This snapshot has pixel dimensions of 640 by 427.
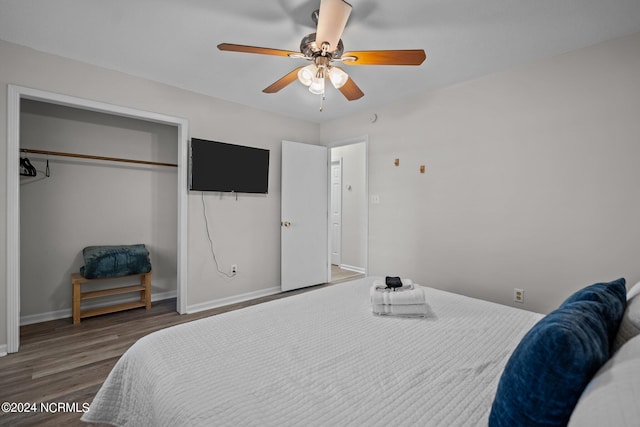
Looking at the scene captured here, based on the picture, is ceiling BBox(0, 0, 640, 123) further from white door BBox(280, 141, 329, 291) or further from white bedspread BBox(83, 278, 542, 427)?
white bedspread BBox(83, 278, 542, 427)

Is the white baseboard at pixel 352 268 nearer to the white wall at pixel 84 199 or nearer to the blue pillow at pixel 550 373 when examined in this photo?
the white wall at pixel 84 199

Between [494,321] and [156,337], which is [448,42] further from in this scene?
[156,337]

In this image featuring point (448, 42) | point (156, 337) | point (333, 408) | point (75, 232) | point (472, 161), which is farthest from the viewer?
point (75, 232)

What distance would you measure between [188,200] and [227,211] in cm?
47

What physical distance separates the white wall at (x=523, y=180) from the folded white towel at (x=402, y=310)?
4.89ft

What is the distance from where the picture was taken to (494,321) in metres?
1.64

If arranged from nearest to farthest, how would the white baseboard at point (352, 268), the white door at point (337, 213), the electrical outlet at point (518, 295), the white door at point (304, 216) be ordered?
1. the electrical outlet at point (518, 295)
2. the white door at point (304, 216)
3. the white baseboard at point (352, 268)
4. the white door at point (337, 213)

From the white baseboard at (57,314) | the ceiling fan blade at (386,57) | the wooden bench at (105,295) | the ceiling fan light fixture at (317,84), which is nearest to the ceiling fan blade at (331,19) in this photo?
the ceiling fan blade at (386,57)

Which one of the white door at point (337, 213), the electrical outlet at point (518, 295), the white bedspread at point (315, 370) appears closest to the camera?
the white bedspread at point (315, 370)

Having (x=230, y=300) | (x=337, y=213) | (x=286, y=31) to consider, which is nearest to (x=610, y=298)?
(x=286, y=31)

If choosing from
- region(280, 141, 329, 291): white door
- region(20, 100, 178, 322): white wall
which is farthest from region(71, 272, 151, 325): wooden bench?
region(280, 141, 329, 291): white door

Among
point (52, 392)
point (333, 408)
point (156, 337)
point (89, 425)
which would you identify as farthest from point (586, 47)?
point (52, 392)

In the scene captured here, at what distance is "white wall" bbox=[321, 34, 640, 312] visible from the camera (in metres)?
2.20

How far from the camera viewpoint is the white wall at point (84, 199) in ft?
9.96
